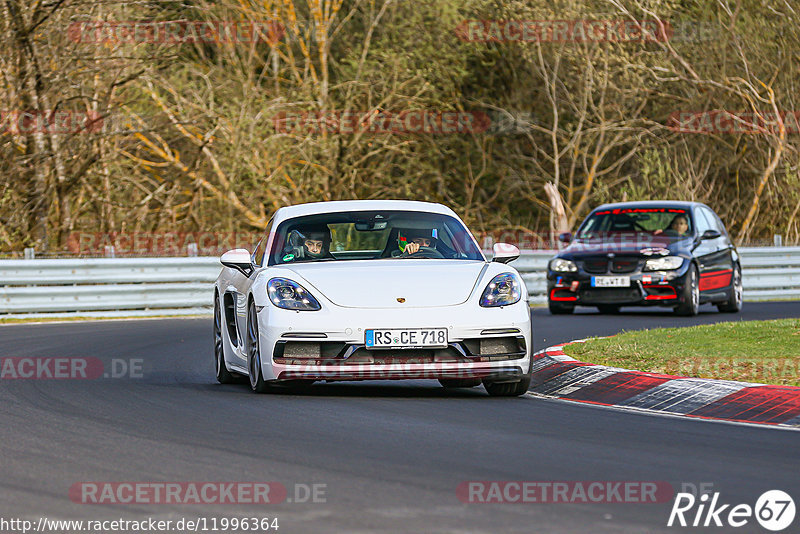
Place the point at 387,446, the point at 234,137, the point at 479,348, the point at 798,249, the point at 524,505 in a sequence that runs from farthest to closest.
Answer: the point at 234,137 < the point at 798,249 < the point at 479,348 < the point at 387,446 < the point at 524,505

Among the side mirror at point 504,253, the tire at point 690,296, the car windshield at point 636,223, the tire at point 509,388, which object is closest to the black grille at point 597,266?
the car windshield at point 636,223

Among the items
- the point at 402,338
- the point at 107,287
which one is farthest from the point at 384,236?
the point at 107,287

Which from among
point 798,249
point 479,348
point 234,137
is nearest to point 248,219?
point 234,137

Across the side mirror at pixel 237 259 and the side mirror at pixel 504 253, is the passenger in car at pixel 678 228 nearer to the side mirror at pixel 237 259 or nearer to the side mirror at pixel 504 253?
the side mirror at pixel 504 253

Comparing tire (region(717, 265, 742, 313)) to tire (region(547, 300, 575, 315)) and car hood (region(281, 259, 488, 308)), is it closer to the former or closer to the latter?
tire (region(547, 300, 575, 315))

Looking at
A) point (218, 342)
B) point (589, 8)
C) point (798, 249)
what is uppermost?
point (589, 8)

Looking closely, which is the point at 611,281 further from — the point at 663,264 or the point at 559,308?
the point at 559,308

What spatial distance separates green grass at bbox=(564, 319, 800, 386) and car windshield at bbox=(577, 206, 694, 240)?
5934 mm

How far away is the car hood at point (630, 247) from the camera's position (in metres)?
20.5

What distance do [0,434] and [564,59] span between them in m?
28.9

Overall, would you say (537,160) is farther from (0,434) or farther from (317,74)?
(0,434)

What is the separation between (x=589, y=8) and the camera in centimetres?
3491

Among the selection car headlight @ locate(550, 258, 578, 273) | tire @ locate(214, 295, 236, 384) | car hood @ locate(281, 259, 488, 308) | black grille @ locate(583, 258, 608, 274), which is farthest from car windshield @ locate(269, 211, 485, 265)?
car headlight @ locate(550, 258, 578, 273)

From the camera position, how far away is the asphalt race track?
5871 millimetres
